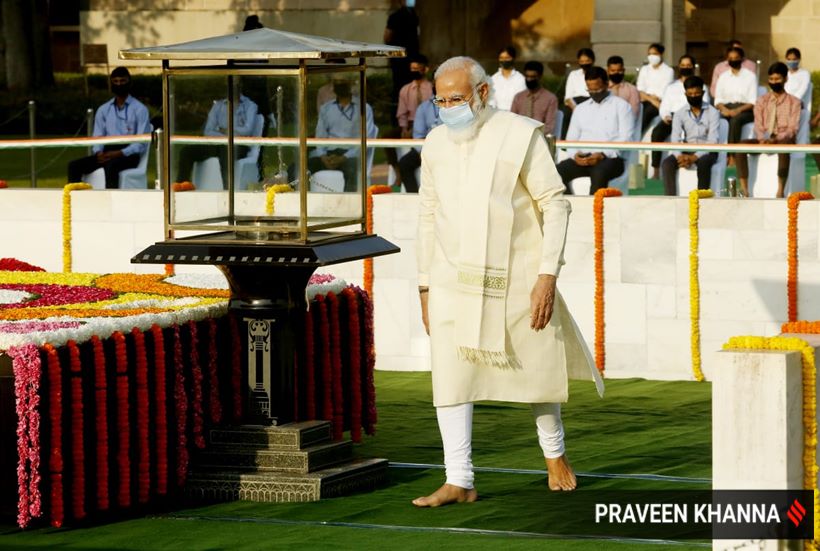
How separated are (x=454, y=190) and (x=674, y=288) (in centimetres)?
436

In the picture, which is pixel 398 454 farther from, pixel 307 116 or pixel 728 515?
pixel 728 515

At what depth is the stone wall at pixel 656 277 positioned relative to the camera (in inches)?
491

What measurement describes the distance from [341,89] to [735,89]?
14.1m

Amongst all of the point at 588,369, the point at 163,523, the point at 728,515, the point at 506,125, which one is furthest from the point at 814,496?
the point at 163,523

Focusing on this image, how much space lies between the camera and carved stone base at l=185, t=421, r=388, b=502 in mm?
9000

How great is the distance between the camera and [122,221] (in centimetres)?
1398

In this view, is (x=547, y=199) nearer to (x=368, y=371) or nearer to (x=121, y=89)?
(x=368, y=371)

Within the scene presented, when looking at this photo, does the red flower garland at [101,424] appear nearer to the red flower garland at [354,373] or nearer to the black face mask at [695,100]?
the red flower garland at [354,373]

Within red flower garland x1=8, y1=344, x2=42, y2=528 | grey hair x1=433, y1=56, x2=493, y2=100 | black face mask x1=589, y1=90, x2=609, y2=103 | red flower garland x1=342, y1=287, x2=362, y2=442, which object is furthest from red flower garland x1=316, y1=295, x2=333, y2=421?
black face mask x1=589, y1=90, x2=609, y2=103

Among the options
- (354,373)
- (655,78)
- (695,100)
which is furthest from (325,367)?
(655,78)

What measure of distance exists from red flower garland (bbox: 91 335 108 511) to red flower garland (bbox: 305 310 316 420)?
152cm

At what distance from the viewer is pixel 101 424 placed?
341 inches

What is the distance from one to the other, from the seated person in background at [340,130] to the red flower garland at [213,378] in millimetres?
849


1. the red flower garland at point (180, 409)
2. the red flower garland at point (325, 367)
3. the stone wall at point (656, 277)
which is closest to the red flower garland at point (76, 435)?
the red flower garland at point (180, 409)
